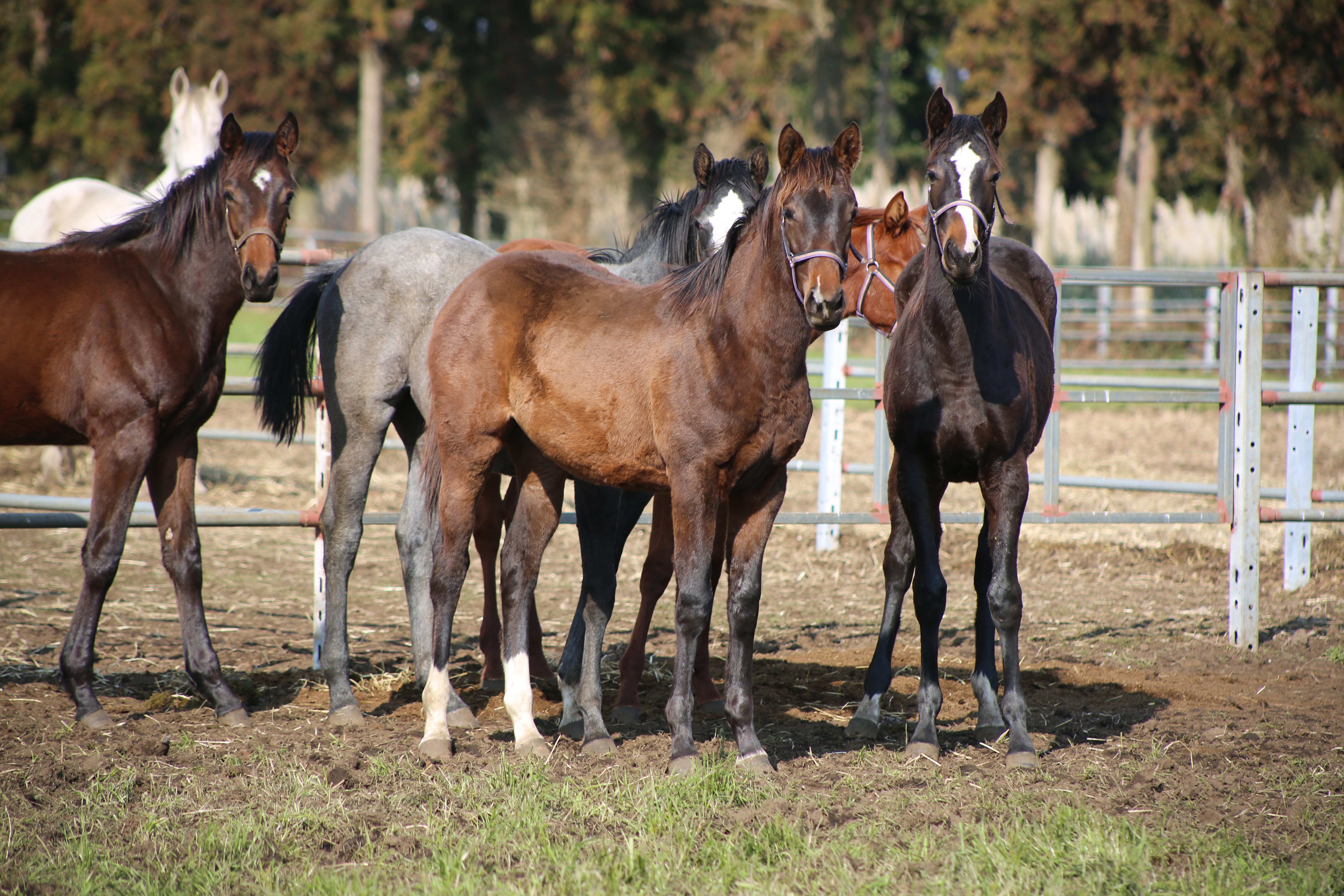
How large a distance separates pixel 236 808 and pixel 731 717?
4.98ft

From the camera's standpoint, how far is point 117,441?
→ 13.1 ft

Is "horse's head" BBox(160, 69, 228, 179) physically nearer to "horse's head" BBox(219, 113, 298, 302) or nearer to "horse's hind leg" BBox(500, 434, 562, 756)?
"horse's head" BBox(219, 113, 298, 302)

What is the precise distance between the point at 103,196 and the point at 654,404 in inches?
288

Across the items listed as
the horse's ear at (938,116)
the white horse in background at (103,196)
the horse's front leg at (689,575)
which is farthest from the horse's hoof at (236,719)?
the white horse in background at (103,196)

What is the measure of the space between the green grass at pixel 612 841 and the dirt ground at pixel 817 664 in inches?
5.3

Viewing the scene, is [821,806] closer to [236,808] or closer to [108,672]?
[236,808]

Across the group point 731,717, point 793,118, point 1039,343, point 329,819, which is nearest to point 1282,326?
point 793,118

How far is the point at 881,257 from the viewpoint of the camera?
5203 mm

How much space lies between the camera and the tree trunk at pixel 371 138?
81.6ft

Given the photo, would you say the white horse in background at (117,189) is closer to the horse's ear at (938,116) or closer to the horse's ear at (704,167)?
the horse's ear at (704,167)

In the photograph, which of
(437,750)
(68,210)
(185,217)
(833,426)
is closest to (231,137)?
(185,217)

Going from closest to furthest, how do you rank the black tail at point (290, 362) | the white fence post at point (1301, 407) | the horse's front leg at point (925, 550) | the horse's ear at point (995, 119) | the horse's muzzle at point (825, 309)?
the horse's muzzle at point (825, 309), the horse's ear at point (995, 119), the horse's front leg at point (925, 550), the black tail at point (290, 362), the white fence post at point (1301, 407)

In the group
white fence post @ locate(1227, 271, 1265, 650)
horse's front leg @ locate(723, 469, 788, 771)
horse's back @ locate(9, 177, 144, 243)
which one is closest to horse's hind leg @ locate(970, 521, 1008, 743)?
horse's front leg @ locate(723, 469, 788, 771)

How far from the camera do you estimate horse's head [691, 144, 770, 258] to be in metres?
4.45
